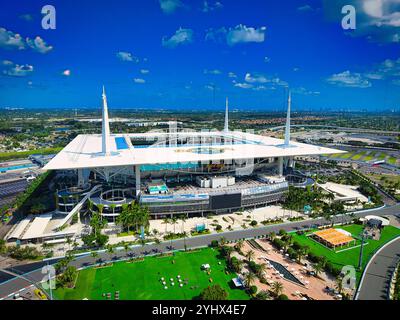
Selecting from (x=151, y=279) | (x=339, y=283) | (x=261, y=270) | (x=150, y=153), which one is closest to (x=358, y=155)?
(x=150, y=153)

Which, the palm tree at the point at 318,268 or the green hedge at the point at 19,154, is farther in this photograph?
the green hedge at the point at 19,154

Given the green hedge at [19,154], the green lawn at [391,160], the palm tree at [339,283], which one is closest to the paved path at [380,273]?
the palm tree at [339,283]

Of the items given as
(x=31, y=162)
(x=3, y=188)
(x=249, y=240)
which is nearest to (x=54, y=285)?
(x=249, y=240)

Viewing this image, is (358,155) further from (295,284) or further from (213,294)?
(213,294)

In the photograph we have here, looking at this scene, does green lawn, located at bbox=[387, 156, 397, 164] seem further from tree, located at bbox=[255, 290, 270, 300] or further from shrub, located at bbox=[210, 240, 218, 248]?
tree, located at bbox=[255, 290, 270, 300]

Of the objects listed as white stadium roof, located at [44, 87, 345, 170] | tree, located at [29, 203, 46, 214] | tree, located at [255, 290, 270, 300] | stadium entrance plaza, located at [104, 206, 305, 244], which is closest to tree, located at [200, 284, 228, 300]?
tree, located at [255, 290, 270, 300]

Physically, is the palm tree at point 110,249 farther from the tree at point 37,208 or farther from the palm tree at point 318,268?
the palm tree at point 318,268

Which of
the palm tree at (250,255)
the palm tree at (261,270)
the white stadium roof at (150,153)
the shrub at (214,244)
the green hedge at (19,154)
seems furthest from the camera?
the green hedge at (19,154)
